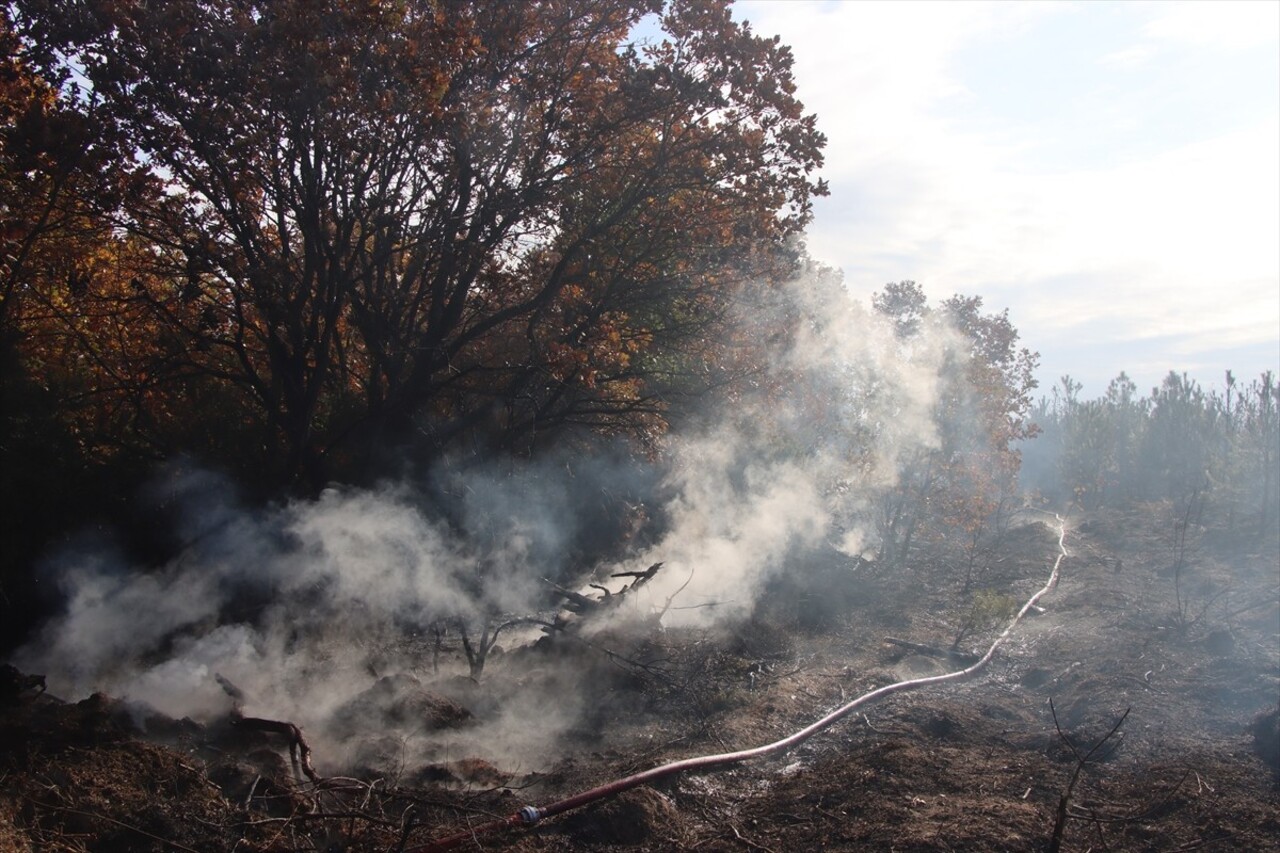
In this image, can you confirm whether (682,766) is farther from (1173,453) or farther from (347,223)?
(1173,453)

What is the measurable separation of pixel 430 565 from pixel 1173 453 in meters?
41.8

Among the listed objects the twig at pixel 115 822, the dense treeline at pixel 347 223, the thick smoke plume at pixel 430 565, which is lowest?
the twig at pixel 115 822

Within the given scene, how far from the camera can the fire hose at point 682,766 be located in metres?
4.73

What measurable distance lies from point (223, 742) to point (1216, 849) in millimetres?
6132

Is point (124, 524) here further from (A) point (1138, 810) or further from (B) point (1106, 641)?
(B) point (1106, 641)

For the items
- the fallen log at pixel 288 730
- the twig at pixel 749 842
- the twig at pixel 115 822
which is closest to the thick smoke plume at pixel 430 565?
the fallen log at pixel 288 730

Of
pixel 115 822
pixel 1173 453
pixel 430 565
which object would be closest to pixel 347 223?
pixel 430 565

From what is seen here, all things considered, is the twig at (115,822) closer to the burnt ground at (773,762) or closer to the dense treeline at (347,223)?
the burnt ground at (773,762)

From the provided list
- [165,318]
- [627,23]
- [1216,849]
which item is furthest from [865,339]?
[1216,849]

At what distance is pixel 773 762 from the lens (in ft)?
22.3

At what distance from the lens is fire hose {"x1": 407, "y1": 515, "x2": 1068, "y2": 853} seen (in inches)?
186

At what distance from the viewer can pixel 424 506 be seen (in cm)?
1051

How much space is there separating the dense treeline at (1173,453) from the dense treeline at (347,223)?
79.6 ft

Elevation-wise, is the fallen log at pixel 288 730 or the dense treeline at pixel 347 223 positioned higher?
the dense treeline at pixel 347 223
